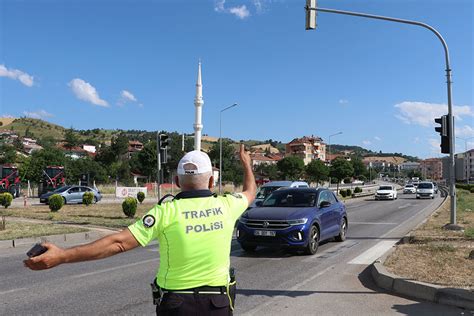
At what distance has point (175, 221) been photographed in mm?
2674

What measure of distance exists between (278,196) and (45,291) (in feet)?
21.0

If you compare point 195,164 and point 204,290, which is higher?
point 195,164

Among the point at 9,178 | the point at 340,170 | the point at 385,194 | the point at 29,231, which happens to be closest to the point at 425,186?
the point at 385,194

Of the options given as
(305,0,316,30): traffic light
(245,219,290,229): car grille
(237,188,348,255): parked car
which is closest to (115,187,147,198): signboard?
(305,0,316,30): traffic light

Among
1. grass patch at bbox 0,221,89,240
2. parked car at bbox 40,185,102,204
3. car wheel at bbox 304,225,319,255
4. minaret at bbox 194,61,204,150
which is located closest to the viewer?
car wheel at bbox 304,225,319,255

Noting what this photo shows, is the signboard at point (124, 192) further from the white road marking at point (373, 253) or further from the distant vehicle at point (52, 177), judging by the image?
the white road marking at point (373, 253)

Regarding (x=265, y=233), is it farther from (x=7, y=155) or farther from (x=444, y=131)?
(x=7, y=155)

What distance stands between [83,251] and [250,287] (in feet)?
17.0

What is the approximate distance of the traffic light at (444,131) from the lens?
1420 cm

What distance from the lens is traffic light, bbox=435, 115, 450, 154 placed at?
1420cm

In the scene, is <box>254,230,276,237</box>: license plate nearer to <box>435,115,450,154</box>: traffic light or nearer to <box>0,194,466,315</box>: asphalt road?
<box>0,194,466,315</box>: asphalt road

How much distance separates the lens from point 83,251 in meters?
2.54

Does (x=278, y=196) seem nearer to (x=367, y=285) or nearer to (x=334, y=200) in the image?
(x=334, y=200)

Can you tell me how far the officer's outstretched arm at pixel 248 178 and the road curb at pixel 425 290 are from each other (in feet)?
14.2
